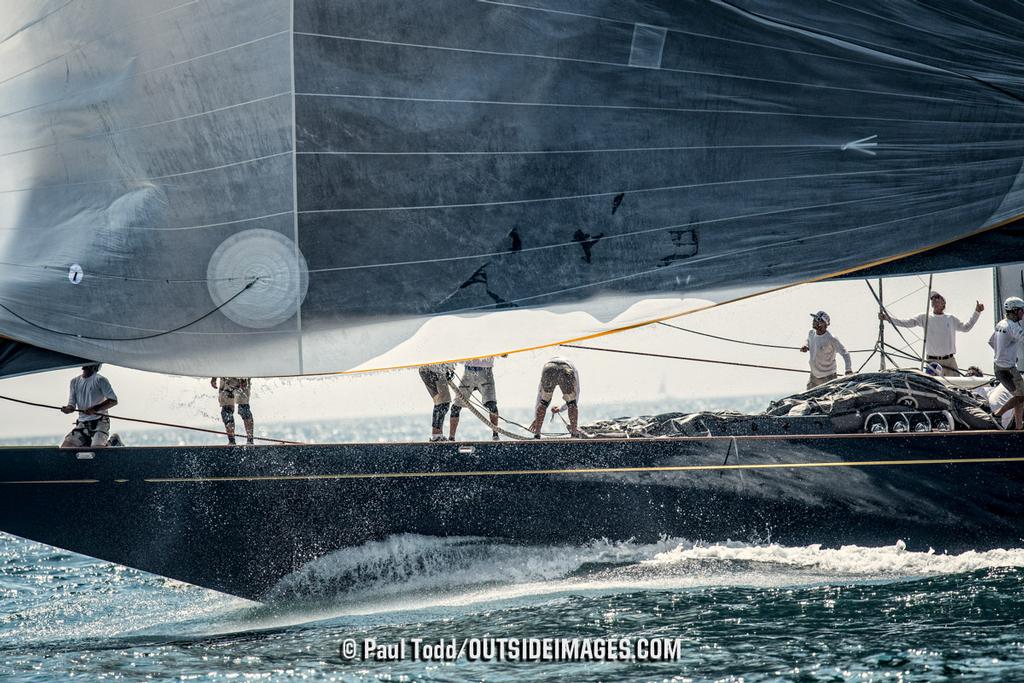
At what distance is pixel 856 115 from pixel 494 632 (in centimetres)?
430


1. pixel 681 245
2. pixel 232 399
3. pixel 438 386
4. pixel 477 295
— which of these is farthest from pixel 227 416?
pixel 681 245

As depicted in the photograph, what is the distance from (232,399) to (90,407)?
1.15 m

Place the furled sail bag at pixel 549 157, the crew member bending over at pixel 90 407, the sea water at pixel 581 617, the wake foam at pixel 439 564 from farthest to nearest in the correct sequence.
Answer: the crew member bending over at pixel 90 407 → the wake foam at pixel 439 564 → the furled sail bag at pixel 549 157 → the sea water at pixel 581 617

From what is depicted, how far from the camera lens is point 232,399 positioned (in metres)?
9.37

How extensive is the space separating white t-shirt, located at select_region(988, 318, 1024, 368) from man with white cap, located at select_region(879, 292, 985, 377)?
1711 mm

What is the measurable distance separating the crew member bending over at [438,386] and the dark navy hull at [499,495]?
2.54 feet

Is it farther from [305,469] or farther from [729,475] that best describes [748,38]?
[305,469]

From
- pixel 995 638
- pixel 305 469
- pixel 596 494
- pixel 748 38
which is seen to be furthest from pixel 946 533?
pixel 305 469

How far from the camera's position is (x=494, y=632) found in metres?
7.09

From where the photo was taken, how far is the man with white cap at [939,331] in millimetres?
9734

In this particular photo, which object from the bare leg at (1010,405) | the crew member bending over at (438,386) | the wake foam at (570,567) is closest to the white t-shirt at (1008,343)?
the bare leg at (1010,405)

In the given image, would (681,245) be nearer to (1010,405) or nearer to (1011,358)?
(1011,358)

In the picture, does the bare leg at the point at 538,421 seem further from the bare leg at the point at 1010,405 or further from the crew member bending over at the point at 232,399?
the bare leg at the point at 1010,405

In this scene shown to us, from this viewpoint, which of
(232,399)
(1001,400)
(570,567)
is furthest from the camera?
(232,399)
